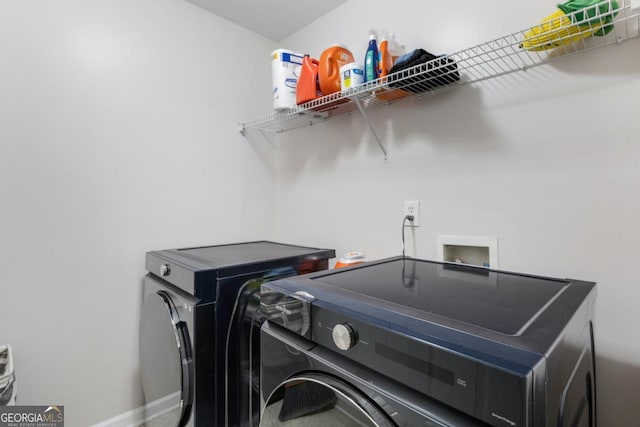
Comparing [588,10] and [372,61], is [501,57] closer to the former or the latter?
[588,10]

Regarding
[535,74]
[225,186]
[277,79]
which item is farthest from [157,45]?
[535,74]

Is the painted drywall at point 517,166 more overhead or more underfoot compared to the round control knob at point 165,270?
more overhead

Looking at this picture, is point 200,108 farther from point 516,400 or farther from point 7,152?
point 516,400

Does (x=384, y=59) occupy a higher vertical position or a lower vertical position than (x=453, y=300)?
higher

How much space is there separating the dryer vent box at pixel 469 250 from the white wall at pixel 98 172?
1.39 meters

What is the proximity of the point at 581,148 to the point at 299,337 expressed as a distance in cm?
117

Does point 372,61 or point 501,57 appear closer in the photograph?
point 501,57

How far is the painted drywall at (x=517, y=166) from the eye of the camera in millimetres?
1037

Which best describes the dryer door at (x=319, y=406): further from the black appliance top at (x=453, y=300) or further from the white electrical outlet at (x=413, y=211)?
the white electrical outlet at (x=413, y=211)

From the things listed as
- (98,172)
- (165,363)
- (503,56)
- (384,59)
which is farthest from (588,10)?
(98,172)

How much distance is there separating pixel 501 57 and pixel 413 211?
73cm

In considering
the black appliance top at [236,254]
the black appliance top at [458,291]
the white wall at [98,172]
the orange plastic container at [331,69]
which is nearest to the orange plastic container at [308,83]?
the orange plastic container at [331,69]

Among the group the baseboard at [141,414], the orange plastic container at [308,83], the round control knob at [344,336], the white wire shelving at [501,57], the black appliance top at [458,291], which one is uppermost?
the orange plastic container at [308,83]

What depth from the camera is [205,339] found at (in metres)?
1.24
